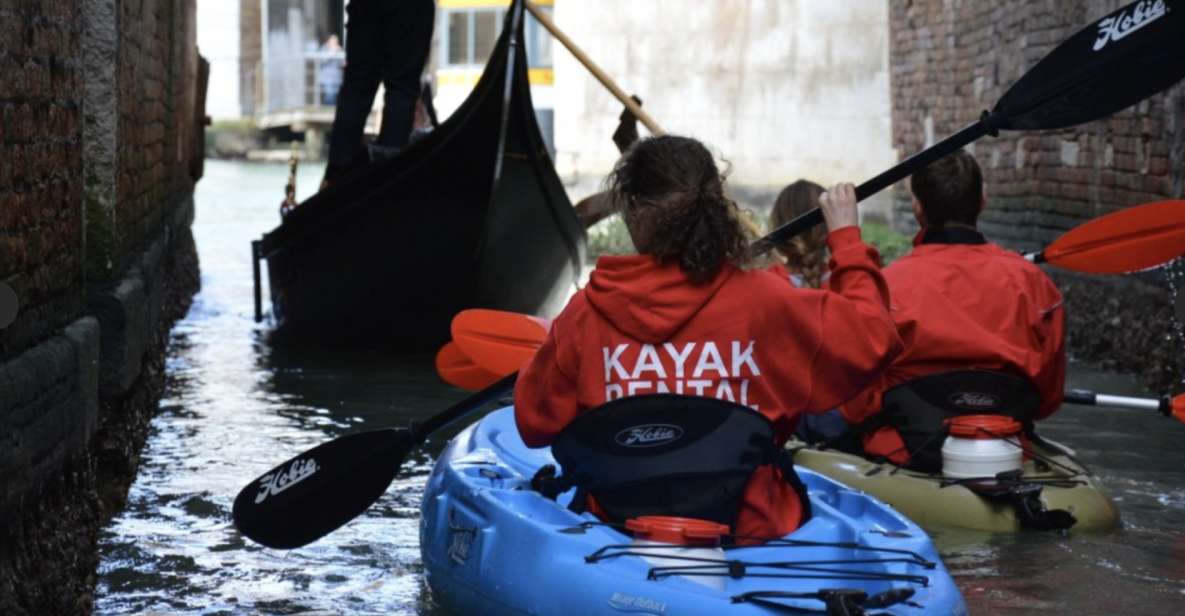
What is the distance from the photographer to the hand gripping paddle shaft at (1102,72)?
4.86 m

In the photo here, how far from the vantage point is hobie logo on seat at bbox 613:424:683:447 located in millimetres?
3867

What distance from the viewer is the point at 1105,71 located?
194 inches

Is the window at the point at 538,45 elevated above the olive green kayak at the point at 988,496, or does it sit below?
above

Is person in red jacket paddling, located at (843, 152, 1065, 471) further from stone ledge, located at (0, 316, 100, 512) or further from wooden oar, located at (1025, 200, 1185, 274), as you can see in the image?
stone ledge, located at (0, 316, 100, 512)

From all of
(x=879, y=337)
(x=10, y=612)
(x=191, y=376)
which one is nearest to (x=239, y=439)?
(x=191, y=376)

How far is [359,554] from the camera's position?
219 inches

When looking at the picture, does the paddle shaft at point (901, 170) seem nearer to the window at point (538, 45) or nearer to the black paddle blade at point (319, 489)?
the black paddle blade at point (319, 489)

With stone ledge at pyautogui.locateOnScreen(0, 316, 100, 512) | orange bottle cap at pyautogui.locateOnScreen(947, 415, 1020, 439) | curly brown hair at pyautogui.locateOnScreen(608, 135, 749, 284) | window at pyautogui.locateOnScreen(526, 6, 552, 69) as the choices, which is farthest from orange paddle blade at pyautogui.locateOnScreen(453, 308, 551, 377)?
window at pyautogui.locateOnScreen(526, 6, 552, 69)

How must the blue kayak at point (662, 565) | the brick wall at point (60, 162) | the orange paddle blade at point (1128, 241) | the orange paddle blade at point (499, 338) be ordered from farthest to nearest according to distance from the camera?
the orange paddle blade at point (1128, 241), the orange paddle blade at point (499, 338), the brick wall at point (60, 162), the blue kayak at point (662, 565)

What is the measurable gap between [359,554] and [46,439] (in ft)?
4.41

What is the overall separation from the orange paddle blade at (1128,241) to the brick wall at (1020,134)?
270cm

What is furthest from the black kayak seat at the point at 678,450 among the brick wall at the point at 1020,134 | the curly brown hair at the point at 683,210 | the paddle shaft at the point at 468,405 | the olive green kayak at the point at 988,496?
the brick wall at the point at 1020,134

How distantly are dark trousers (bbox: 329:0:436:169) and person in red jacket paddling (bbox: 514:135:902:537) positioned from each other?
228 inches

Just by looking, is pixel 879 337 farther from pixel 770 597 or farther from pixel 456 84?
pixel 456 84
